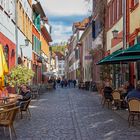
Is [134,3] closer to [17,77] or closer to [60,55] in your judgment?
[17,77]

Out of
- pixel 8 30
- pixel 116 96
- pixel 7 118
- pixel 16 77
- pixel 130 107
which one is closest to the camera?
pixel 7 118

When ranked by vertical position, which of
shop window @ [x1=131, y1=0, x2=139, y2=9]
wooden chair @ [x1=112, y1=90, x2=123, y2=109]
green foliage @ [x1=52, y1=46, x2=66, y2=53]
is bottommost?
wooden chair @ [x1=112, y1=90, x2=123, y2=109]

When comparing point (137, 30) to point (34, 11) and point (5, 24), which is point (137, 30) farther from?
point (34, 11)

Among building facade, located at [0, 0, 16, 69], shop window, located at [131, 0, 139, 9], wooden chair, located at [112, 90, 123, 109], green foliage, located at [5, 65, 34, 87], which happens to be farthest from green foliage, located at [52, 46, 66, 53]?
wooden chair, located at [112, 90, 123, 109]

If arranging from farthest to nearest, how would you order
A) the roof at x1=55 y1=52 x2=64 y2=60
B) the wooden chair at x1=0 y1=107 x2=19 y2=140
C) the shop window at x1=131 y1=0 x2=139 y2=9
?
the roof at x1=55 y1=52 x2=64 y2=60 → the shop window at x1=131 y1=0 x2=139 y2=9 → the wooden chair at x1=0 y1=107 x2=19 y2=140

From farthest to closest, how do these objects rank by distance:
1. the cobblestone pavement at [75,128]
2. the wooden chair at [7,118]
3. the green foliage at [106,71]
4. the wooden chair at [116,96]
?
the green foliage at [106,71]
the wooden chair at [116,96]
the cobblestone pavement at [75,128]
the wooden chair at [7,118]

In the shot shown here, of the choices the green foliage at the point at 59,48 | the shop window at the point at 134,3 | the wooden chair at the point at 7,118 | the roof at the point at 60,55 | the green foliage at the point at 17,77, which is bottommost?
the wooden chair at the point at 7,118

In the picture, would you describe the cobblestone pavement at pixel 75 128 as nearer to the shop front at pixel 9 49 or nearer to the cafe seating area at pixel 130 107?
the cafe seating area at pixel 130 107

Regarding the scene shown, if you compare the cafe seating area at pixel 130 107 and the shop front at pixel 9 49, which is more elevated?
the shop front at pixel 9 49

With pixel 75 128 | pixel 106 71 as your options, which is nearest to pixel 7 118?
pixel 75 128

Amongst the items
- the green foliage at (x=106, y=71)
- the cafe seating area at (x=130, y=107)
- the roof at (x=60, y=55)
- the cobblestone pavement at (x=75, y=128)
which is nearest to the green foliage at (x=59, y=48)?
the roof at (x=60, y=55)

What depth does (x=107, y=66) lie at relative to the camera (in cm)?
2700

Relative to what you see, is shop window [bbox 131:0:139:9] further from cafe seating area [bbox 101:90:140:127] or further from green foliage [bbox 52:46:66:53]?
green foliage [bbox 52:46:66:53]

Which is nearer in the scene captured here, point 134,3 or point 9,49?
point 134,3
